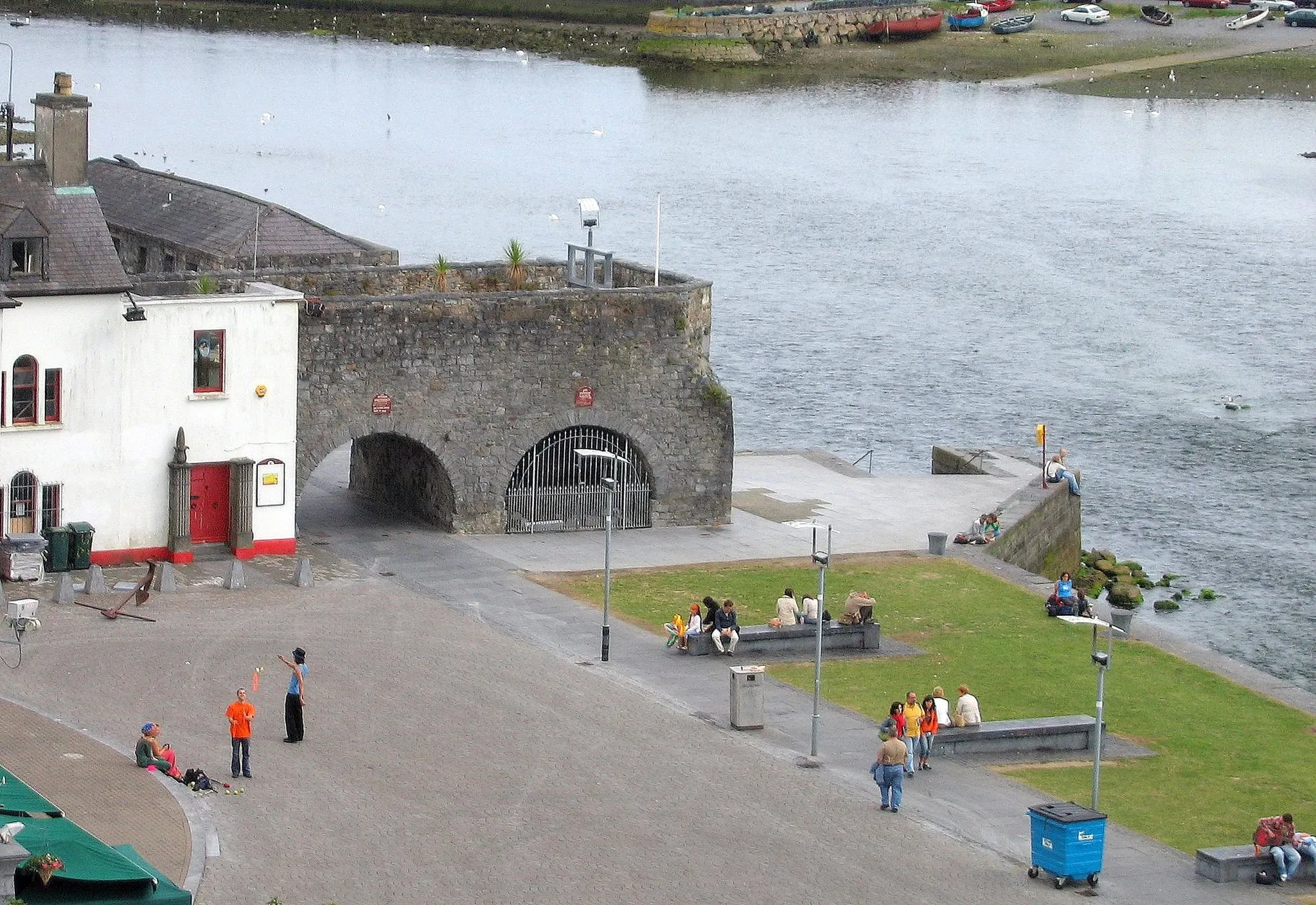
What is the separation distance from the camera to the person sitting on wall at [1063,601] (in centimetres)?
4866

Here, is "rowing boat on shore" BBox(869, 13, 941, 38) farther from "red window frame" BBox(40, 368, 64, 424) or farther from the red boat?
"red window frame" BBox(40, 368, 64, 424)

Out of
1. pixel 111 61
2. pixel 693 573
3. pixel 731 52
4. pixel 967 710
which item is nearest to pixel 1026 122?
pixel 731 52

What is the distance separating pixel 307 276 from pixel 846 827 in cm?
2267

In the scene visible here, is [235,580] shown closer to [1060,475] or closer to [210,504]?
[210,504]

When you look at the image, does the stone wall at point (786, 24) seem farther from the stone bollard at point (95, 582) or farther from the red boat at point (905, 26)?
the stone bollard at point (95, 582)

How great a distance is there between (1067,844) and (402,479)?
969 inches

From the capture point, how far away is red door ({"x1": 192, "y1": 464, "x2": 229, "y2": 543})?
4788cm

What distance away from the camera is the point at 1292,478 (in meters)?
78.1

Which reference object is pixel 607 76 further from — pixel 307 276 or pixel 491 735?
pixel 491 735

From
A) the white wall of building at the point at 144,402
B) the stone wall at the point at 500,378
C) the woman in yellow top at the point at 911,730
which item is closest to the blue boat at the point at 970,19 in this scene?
the stone wall at the point at 500,378

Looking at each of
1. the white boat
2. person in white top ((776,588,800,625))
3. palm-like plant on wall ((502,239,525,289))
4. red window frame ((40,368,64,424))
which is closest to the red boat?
the white boat

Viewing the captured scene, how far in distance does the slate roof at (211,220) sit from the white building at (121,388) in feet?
29.3

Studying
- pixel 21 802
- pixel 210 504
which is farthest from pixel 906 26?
pixel 21 802

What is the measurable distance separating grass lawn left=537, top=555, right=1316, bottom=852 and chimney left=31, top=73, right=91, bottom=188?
12384 mm
